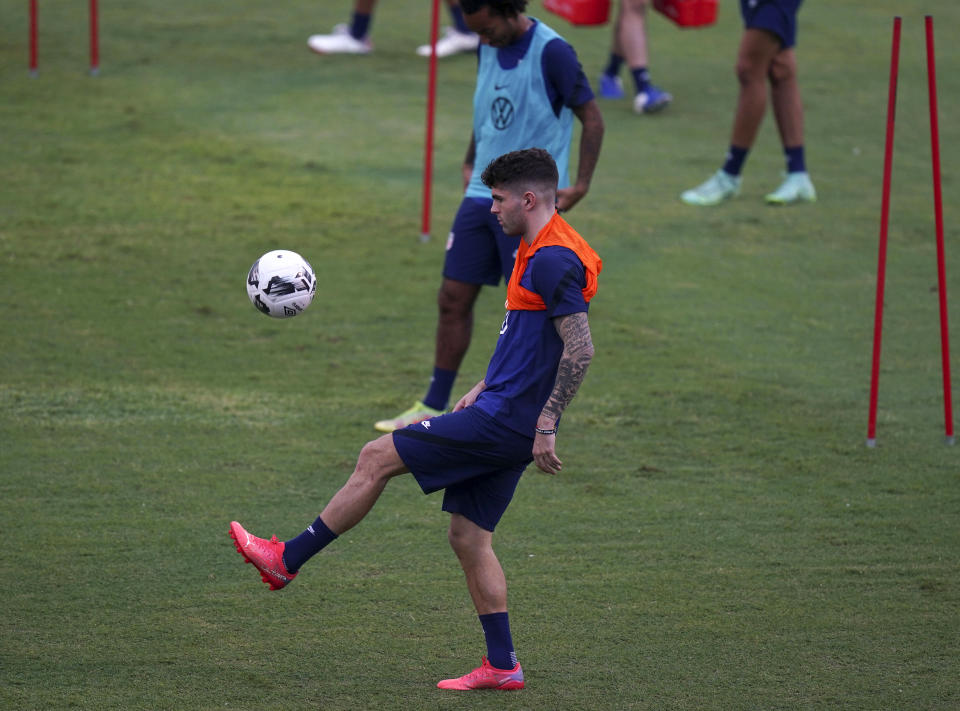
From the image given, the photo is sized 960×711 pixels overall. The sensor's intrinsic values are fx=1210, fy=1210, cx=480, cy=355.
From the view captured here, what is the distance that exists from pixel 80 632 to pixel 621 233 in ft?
20.9

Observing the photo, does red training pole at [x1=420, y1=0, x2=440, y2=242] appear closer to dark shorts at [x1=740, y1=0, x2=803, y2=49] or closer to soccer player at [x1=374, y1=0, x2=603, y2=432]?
dark shorts at [x1=740, y1=0, x2=803, y2=49]

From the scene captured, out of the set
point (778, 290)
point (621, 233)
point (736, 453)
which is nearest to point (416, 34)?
point (621, 233)

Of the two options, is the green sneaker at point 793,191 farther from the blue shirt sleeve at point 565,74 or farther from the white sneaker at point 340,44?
the white sneaker at point 340,44

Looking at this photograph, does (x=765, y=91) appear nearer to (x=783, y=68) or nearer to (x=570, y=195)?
(x=783, y=68)

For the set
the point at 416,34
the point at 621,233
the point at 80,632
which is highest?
the point at 416,34

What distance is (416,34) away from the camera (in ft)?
50.2

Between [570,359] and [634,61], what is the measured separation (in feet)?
30.0

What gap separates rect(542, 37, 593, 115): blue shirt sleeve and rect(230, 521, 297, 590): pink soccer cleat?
9.47 feet

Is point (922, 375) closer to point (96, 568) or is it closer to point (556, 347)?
point (556, 347)

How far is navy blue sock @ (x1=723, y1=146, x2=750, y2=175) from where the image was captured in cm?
1006

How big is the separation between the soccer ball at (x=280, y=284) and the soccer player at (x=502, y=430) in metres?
1.33

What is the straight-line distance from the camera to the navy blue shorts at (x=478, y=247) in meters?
6.30

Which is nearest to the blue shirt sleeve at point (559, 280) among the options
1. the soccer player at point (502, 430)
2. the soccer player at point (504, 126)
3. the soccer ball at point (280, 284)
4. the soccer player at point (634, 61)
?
the soccer player at point (502, 430)

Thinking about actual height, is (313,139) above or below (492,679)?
above
